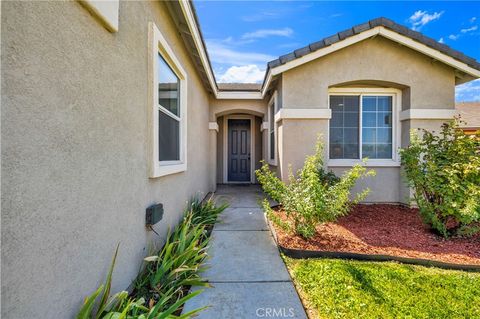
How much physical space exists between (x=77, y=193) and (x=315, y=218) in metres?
3.37

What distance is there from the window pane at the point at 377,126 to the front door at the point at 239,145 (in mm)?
5315

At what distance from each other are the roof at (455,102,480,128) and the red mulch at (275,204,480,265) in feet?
39.7

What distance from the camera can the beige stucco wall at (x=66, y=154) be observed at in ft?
4.06

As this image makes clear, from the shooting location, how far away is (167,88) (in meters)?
4.09

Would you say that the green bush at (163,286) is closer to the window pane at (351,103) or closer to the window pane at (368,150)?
the window pane at (368,150)

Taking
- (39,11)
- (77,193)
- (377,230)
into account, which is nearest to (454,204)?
(377,230)

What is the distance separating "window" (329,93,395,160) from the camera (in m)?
6.49

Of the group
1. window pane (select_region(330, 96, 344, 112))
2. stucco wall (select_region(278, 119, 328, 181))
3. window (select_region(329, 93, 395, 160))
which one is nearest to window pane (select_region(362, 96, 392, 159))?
window (select_region(329, 93, 395, 160))

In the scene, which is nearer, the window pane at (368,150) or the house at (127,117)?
the house at (127,117)

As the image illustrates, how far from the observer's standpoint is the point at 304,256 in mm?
3578

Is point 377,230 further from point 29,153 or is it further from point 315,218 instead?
point 29,153

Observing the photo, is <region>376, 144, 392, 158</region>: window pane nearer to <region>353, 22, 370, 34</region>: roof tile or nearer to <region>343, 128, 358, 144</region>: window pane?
<region>343, 128, 358, 144</region>: window pane

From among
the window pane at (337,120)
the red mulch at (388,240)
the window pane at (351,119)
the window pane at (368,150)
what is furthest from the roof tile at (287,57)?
the red mulch at (388,240)

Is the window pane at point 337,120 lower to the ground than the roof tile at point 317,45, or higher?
lower
